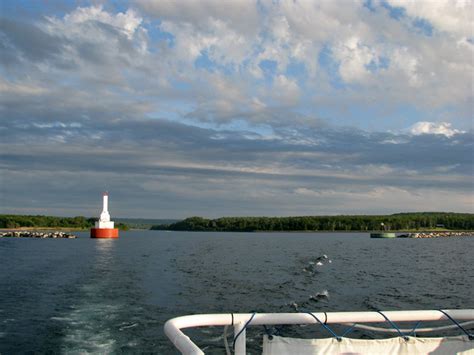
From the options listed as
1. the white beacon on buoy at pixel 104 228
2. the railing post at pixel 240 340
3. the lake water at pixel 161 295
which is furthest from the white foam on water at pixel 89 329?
the white beacon on buoy at pixel 104 228

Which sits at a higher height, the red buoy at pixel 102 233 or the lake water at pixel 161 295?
the red buoy at pixel 102 233

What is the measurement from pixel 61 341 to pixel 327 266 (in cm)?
3535

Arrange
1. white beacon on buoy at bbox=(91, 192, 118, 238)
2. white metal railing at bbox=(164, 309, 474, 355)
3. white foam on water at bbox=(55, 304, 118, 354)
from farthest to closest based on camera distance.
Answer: white beacon on buoy at bbox=(91, 192, 118, 238), white foam on water at bbox=(55, 304, 118, 354), white metal railing at bbox=(164, 309, 474, 355)

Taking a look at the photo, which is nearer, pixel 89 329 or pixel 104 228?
pixel 89 329

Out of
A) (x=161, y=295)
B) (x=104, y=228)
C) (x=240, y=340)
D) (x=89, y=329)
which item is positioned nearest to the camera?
(x=240, y=340)

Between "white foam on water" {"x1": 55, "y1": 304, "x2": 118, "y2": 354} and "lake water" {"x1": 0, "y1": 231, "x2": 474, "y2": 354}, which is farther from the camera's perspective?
"lake water" {"x1": 0, "y1": 231, "x2": 474, "y2": 354}

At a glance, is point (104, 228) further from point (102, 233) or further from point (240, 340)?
point (240, 340)

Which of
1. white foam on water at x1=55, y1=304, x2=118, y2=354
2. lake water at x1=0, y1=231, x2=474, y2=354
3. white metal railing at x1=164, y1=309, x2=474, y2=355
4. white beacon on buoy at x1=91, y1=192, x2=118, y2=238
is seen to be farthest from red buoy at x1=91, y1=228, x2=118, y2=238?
white metal railing at x1=164, y1=309, x2=474, y2=355

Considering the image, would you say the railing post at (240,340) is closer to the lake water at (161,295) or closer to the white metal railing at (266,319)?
the white metal railing at (266,319)

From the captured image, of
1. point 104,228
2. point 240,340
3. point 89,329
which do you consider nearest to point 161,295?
point 89,329

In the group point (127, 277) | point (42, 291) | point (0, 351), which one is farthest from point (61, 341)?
point (127, 277)

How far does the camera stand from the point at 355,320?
4.91m

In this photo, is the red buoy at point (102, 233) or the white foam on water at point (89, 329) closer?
the white foam on water at point (89, 329)

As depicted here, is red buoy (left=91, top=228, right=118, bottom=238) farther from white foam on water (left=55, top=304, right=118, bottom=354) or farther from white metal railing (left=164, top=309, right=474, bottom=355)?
white metal railing (left=164, top=309, right=474, bottom=355)
